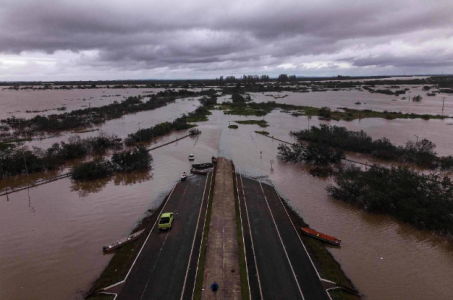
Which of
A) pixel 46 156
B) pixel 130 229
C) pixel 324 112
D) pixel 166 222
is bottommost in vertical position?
pixel 130 229

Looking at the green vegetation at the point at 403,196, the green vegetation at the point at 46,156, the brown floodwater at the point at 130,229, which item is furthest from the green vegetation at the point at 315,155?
the green vegetation at the point at 46,156

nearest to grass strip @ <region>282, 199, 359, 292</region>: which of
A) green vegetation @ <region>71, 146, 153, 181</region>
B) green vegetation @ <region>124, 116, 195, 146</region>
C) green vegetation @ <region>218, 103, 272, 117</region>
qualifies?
green vegetation @ <region>71, 146, 153, 181</region>

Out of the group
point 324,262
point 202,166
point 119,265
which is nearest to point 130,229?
point 119,265

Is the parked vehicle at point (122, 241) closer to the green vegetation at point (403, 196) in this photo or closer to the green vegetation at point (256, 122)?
the green vegetation at point (403, 196)

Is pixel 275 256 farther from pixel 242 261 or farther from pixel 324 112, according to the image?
pixel 324 112

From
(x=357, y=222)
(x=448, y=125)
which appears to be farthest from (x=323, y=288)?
(x=448, y=125)

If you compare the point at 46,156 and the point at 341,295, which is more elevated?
the point at 46,156

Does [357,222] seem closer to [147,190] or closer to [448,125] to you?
[147,190]
